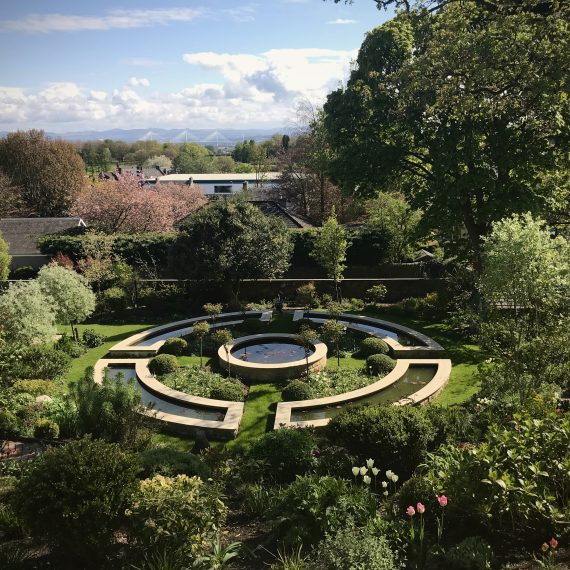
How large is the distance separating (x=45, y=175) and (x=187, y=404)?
44698 mm

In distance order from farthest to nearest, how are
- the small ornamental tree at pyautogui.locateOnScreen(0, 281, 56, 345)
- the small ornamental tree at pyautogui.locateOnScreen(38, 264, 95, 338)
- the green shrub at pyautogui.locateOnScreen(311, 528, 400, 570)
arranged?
the small ornamental tree at pyautogui.locateOnScreen(38, 264, 95, 338)
the small ornamental tree at pyautogui.locateOnScreen(0, 281, 56, 345)
the green shrub at pyautogui.locateOnScreen(311, 528, 400, 570)

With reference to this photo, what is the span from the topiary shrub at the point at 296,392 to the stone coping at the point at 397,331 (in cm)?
469

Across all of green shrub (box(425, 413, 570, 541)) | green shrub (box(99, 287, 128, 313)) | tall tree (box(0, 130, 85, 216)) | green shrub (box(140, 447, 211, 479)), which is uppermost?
tall tree (box(0, 130, 85, 216))

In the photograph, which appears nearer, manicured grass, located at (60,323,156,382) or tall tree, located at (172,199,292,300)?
manicured grass, located at (60,323,156,382)

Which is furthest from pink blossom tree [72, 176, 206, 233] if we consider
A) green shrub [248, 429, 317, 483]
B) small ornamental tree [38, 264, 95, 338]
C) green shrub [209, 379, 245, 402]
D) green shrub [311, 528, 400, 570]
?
green shrub [311, 528, 400, 570]

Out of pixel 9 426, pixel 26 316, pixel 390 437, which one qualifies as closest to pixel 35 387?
pixel 9 426

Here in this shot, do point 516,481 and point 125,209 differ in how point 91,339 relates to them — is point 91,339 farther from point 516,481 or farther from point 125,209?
point 125,209

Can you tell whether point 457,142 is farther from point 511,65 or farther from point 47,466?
point 47,466

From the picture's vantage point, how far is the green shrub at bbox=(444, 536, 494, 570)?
6.11m

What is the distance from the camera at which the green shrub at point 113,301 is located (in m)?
25.6

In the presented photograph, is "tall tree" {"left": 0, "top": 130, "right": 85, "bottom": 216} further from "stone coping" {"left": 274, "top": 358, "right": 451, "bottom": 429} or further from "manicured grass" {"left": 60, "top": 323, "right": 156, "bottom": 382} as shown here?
"stone coping" {"left": 274, "top": 358, "right": 451, "bottom": 429}

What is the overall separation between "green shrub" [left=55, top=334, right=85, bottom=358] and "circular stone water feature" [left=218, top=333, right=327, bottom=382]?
18.8 ft

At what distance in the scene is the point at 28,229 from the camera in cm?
3797

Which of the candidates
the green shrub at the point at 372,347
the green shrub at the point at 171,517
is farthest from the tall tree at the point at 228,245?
the green shrub at the point at 171,517
